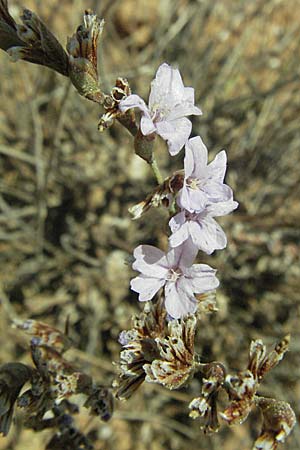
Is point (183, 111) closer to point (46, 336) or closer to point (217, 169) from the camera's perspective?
point (217, 169)

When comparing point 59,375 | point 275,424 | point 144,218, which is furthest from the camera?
point 144,218

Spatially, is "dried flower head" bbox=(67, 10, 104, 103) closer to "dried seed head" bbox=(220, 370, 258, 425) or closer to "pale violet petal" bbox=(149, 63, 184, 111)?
"pale violet petal" bbox=(149, 63, 184, 111)

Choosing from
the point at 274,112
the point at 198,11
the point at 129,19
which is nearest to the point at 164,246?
the point at 274,112

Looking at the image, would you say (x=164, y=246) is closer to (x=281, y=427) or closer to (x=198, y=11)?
(x=198, y=11)

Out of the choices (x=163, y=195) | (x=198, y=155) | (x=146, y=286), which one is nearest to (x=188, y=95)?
(x=198, y=155)

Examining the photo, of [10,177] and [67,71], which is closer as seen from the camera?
[67,71]

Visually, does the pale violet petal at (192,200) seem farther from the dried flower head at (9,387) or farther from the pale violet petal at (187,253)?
the dried flower head at (9,387)
